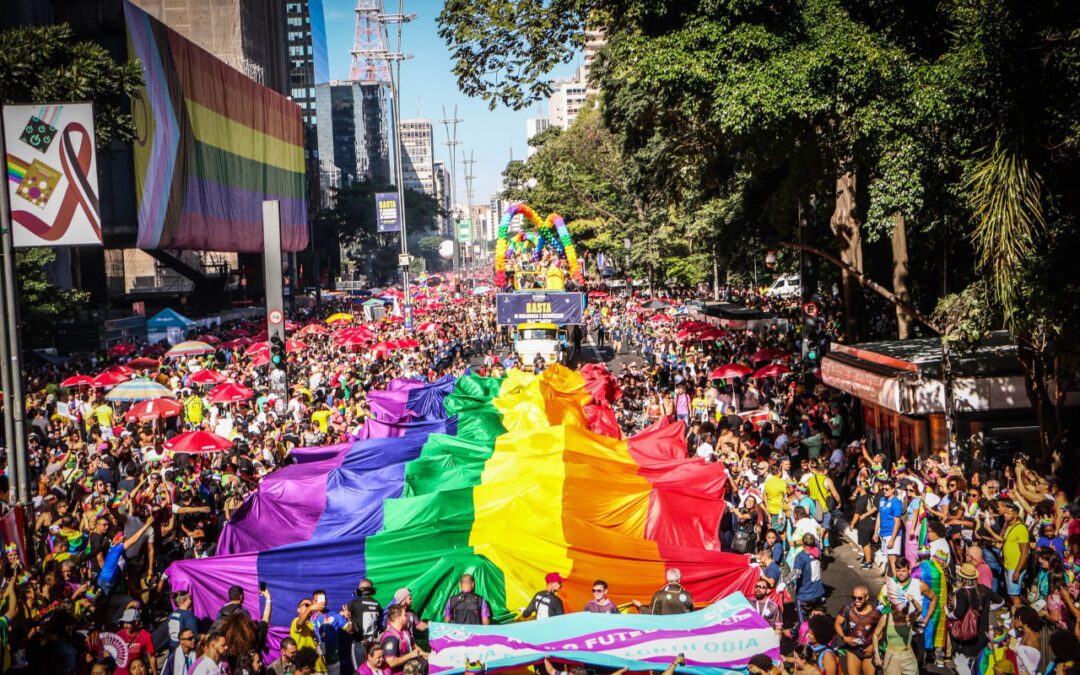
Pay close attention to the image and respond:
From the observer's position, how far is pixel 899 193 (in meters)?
15.6

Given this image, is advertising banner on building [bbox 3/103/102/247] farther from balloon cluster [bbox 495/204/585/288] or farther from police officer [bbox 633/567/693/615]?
balloon cluster [bbox 495/204/585/288]

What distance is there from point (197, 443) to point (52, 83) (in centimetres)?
1773

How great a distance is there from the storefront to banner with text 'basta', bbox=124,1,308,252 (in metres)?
32.8

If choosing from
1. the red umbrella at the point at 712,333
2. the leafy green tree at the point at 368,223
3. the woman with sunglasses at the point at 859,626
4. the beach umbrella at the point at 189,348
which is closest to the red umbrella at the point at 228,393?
the beach umbrella at the point at 189,348

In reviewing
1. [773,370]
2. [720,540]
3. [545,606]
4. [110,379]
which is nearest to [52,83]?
[110,379]

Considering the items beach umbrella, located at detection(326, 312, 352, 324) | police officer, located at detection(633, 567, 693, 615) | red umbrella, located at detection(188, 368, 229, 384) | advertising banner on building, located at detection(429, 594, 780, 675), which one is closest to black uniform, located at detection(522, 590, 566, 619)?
advertising banner on building, located at detection(429, 594, 780, 675)

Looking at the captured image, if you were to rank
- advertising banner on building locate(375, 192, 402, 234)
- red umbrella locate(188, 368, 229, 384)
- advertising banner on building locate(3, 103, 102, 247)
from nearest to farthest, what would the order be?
advertising banner on building locate(3, 103, 102, 247) < red umbrella locate(188, 368, 229, 384) < advertising banner on building locate(375, 192, 402, 234)

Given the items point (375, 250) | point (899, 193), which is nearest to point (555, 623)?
point (899, 193)

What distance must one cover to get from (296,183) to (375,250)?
62198 millimetres

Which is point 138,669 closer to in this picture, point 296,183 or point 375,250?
point 296,183

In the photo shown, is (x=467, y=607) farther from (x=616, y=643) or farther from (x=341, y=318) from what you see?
(x=341, y=318)

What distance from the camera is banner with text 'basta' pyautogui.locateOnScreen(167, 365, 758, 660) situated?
1101 cm

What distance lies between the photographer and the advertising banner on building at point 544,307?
33719 mm

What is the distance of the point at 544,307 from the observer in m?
33.8
